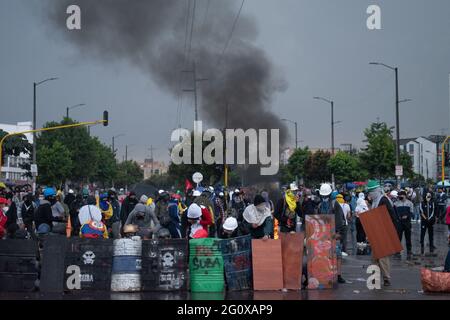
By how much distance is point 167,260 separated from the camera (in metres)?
12.6

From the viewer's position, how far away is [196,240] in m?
12.6

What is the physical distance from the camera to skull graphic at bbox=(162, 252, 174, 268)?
1263cm

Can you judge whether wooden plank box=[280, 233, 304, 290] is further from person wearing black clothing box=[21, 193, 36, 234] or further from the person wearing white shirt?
person wearing black clothing box=[21, 193, 36, 234]

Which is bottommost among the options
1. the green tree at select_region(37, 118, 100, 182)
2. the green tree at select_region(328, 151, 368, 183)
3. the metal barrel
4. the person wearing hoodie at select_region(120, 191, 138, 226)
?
the metal barrel

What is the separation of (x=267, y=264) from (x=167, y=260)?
165 cm

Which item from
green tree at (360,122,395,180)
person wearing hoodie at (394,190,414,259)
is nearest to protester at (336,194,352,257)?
person wearing hoodie at (394,190,414,259)

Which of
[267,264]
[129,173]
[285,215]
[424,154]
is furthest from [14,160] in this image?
[267,264]

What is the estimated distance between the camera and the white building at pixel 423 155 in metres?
119

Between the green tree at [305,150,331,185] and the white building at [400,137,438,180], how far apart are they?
48.3 m

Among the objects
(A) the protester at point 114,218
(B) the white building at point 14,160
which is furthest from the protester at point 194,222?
(B) the white building at point 14,160

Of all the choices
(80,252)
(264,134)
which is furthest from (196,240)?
(264,134)

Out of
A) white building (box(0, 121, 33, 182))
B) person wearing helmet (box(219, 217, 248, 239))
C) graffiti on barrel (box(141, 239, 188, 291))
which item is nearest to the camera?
graffiti on barrel (box(141, 239, 188, 291))
